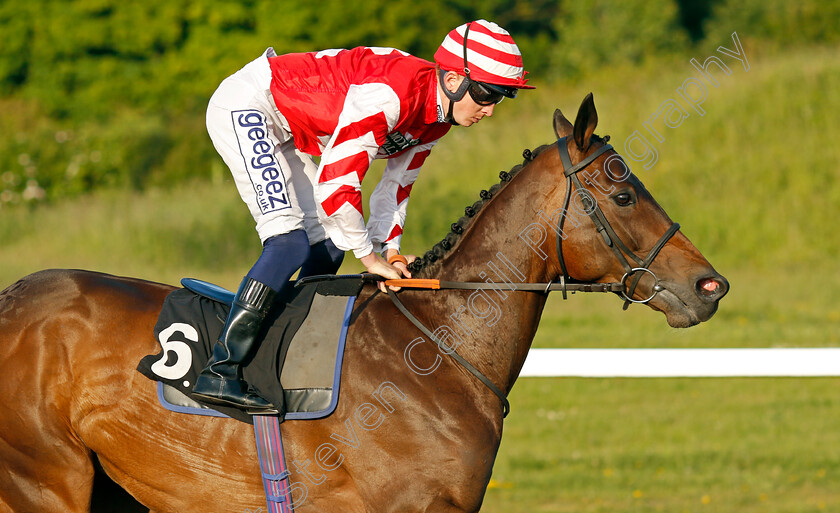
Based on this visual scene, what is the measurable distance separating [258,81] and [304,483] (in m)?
1.51

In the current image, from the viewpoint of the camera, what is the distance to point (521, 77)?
347cm

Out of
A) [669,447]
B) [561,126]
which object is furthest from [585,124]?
[669,447]

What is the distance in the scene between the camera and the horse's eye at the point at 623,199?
3.28 meters

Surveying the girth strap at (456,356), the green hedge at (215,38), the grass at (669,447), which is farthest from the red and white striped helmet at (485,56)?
the green hedge at (215,38)

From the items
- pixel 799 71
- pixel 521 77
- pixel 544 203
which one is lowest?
pixel 799 71

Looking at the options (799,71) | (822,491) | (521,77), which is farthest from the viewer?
(799,71)

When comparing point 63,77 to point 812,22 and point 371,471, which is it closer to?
point 812,22

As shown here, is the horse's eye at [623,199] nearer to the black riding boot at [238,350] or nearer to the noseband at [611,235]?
the noseband at [611,235]

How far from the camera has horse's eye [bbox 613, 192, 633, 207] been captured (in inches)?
129

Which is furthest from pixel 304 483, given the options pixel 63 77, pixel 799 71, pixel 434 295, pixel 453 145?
pixel 63 77

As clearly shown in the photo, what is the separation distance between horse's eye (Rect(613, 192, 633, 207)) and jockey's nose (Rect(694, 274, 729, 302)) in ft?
1.18

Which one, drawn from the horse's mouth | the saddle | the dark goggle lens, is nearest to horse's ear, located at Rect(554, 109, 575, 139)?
the dark goggle lens

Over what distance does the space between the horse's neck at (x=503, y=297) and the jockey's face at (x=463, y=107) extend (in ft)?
0.95

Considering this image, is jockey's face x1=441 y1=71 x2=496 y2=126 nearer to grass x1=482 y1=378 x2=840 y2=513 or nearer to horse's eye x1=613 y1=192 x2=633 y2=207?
horse's eye x1=613 y1=192 x2=633 y2=207
